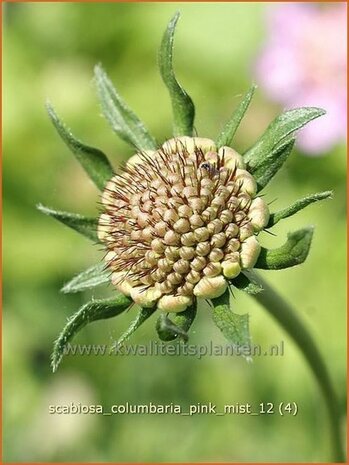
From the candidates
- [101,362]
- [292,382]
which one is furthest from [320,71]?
[101,362]

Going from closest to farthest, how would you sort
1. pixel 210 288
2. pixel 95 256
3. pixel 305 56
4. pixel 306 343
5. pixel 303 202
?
pixel 303 202 → pixel 210 288 → pixel 306 343 → pixel 95 256 → pixel 305 56

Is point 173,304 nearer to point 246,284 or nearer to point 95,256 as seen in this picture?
point 246,284

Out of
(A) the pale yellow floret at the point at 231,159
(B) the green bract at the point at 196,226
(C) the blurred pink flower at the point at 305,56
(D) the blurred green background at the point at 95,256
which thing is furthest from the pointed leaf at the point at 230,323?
(C) the blurred pink flower at the point at 305,56

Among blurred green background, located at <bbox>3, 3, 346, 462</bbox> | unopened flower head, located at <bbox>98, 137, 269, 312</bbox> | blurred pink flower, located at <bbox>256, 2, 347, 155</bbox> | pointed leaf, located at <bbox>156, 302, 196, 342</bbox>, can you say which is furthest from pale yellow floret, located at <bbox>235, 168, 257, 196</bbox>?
blurred pink flower, located at <bbox>256, 2, 347, 155</bbox>

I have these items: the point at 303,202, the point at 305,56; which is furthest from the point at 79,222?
the point at 305,56

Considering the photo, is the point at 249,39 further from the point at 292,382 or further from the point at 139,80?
the point at 292,382

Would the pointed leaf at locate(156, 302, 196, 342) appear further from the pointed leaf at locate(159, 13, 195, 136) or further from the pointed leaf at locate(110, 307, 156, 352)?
the pointed leaf at locate(159, 13, 195, 136)
